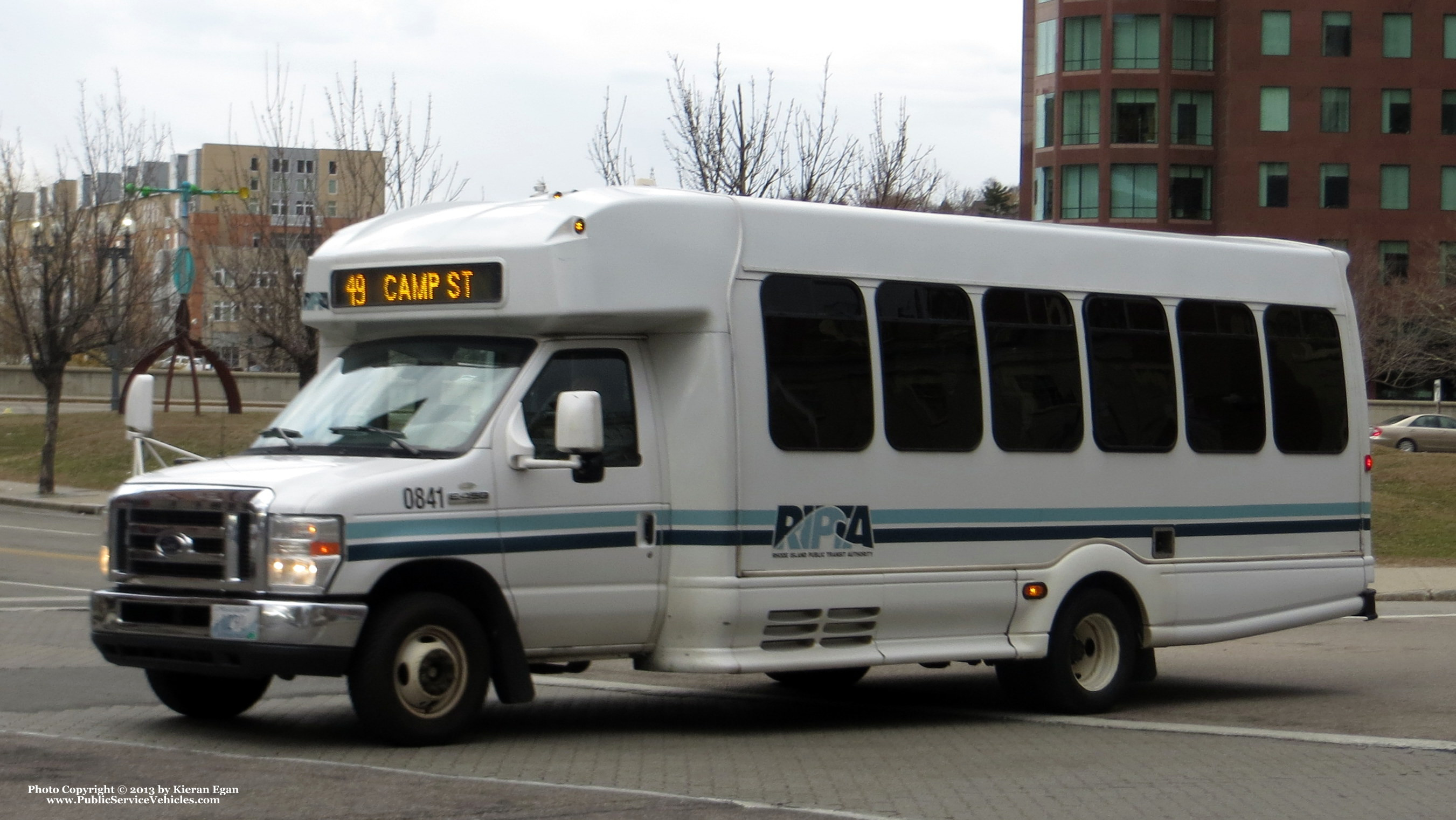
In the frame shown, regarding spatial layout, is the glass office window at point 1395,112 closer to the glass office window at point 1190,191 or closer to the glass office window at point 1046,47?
the glass office window at point 1190,191

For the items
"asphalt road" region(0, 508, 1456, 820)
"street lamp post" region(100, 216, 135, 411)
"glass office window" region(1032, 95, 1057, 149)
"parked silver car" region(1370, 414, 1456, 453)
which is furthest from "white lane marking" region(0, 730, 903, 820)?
"glass office window" region(1032, 95, 1057, 149)

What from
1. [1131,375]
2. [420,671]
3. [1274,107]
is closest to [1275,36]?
[1274,107]

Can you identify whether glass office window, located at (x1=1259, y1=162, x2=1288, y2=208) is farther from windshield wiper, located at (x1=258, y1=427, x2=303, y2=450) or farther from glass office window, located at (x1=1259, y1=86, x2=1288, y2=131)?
windshield wiper, located at (x1=258, y1=427, x2=303, y2=450)

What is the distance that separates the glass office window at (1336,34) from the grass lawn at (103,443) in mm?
46191

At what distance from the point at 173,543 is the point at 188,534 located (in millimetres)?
108

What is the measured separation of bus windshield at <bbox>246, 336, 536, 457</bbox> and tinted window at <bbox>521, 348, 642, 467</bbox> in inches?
6.9

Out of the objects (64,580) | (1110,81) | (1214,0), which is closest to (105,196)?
(64,580)

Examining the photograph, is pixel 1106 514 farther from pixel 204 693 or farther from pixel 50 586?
pixel 50 586

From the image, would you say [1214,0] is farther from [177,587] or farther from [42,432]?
[177,587]

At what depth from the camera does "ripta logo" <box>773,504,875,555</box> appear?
982cm

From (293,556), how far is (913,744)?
3.52 meters

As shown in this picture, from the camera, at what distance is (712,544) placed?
9.58 metres

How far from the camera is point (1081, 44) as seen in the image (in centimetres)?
7162

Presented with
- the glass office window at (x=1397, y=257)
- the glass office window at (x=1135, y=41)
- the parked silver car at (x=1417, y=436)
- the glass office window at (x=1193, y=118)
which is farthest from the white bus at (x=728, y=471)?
the glass office window at (x=1193, y=118)
